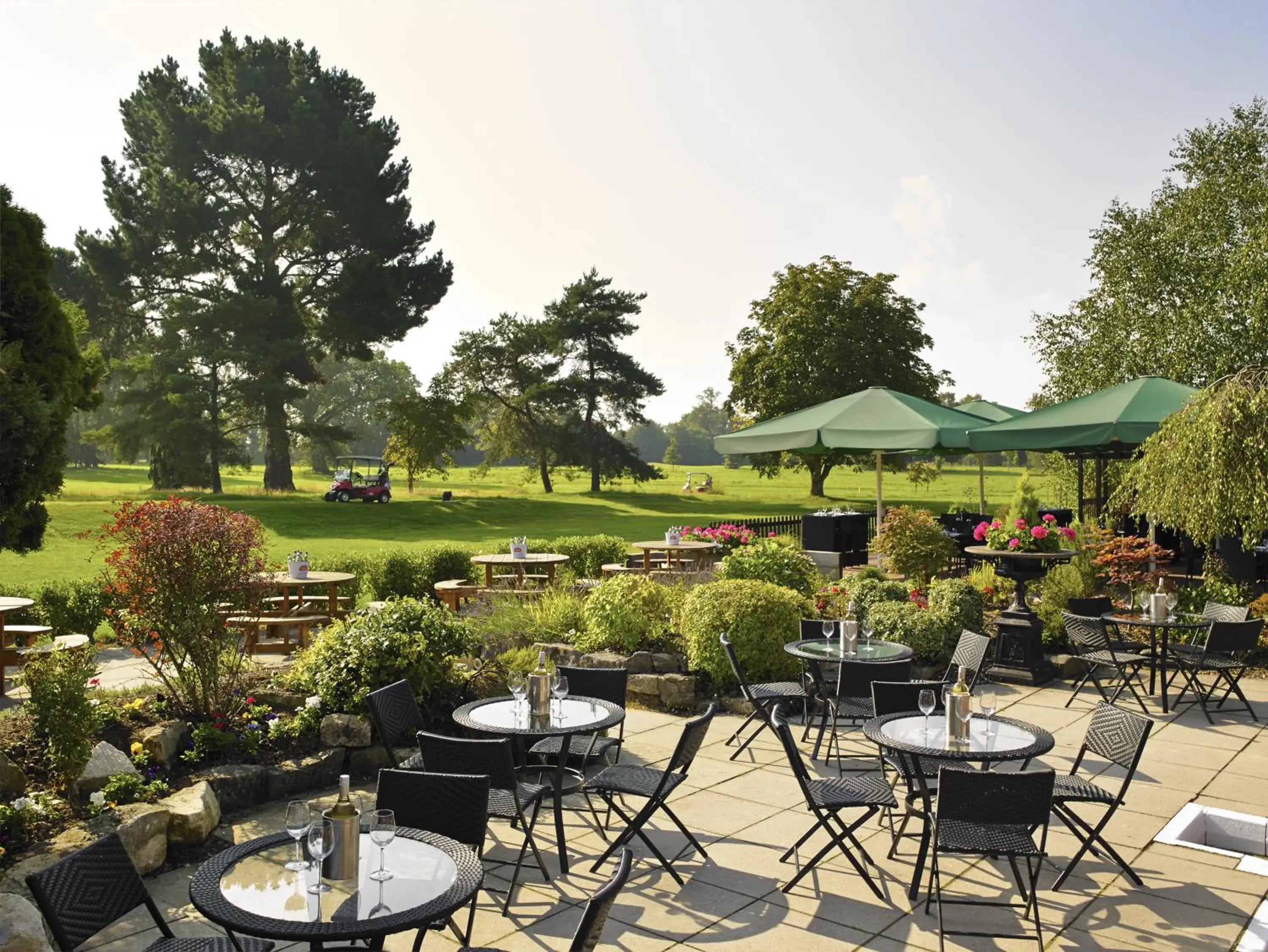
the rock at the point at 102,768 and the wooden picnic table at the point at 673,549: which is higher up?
the wooden picnic table at the point at 673,549

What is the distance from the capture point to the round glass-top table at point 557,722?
5.09 meters

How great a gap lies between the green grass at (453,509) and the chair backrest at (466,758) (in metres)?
10.5

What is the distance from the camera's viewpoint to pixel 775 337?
137 ft

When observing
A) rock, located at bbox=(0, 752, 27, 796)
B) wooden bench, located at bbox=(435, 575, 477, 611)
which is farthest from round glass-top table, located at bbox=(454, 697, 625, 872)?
wooden bench, located at bbox=(435, 575, 477, 611)

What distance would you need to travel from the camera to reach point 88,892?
3.17m

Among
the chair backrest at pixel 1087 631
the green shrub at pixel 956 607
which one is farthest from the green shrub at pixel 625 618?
the chair backrest at pixel 1087 631

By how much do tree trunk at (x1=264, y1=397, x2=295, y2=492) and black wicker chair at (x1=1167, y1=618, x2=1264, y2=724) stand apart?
3332 cm

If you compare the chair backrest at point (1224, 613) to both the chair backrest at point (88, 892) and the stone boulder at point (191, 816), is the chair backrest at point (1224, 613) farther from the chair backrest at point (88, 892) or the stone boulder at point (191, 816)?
the chair backrest at point (88, 892)

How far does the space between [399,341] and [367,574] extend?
997 inches

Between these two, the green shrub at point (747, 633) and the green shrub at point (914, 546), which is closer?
the green shrub at point (747, 633)

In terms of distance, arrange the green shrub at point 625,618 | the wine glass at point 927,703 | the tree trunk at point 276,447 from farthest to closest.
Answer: the tree trunk at point 276,447
the green shrub at point 625,618
the wine glass at point 927,703

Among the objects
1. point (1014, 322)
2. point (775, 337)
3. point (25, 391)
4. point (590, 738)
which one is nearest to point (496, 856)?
point (590, 738)

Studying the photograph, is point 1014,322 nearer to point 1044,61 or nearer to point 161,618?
point 1044,61

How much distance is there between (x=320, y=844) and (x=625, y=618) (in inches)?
240
